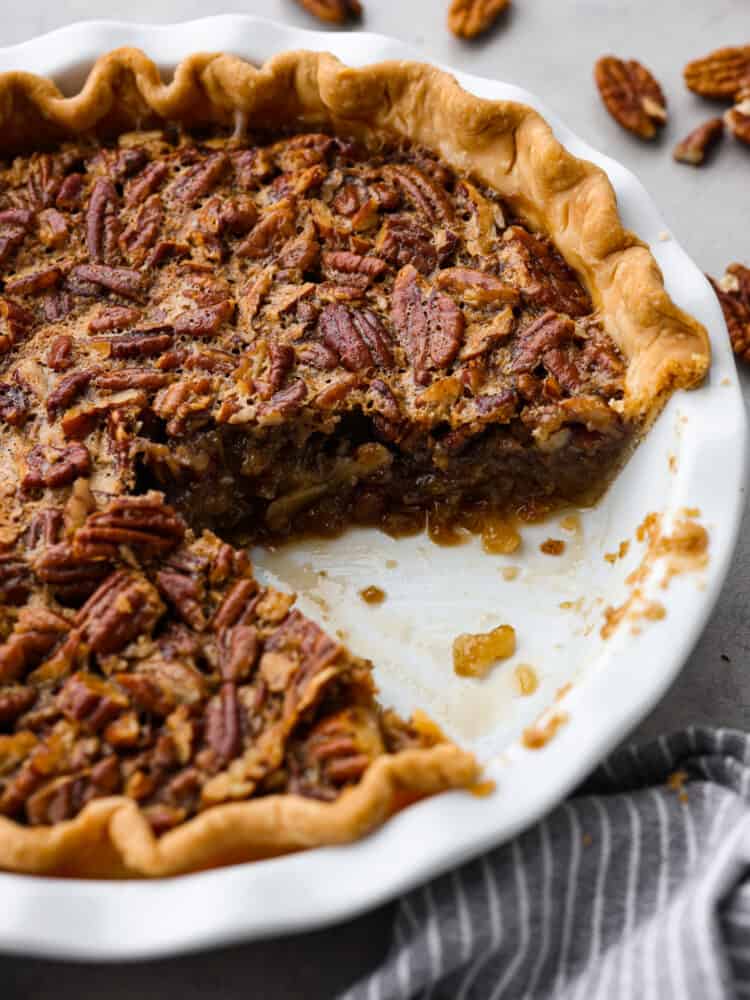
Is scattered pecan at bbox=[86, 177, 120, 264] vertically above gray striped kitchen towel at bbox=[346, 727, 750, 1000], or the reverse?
scattered pecan at bbox=[86, 177, 120, 264]

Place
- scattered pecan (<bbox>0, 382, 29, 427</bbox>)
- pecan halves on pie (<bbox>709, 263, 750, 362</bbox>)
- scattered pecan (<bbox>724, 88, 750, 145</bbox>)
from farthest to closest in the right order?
scattered pecan (<bbox>724, 88, 750, 145</bbox>) → pecan halves on pie (<bbox>709, 263, 750, 362</bbox>) → scattered pecan (<bbox>0, 382, 29, 427</bbox>)

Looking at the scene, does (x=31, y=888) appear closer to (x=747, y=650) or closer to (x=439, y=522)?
(x=439, y=522)

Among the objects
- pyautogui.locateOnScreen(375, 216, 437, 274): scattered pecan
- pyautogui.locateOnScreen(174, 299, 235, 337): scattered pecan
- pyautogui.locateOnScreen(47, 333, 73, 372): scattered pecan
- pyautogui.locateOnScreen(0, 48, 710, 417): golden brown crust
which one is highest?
pyautogui.locateOnScreen(0, 48, 710, 417): golden brown crust

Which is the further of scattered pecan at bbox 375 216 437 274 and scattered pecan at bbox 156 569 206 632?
scattered pecan at bbox 375 216 437 274

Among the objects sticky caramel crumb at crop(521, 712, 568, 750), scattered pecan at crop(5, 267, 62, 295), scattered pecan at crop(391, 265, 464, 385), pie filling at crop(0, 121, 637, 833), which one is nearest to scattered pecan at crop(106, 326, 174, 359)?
pie filling at crop(0, 121, 637, 833)

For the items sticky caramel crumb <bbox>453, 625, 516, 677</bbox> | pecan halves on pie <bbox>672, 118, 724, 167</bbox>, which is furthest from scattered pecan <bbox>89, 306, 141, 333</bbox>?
pecan halves on pie <bbox>672, 118, 724, 167</bbox>

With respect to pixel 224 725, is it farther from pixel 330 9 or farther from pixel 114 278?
pixel 330 9

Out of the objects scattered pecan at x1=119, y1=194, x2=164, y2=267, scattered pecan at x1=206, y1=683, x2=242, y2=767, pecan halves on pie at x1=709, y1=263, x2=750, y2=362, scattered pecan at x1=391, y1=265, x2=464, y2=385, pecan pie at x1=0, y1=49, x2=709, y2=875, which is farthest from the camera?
pecan halves on pie at x1=709, y1=263, x2=750, y2=362

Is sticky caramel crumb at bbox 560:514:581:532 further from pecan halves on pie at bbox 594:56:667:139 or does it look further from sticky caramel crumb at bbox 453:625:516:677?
pecan halves on pie at bbox 594:56:667:139
